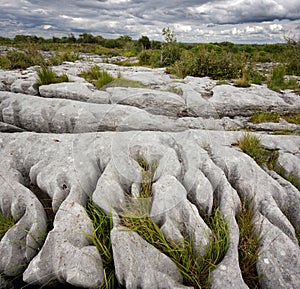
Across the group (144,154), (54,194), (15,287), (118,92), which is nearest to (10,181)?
(54,194)

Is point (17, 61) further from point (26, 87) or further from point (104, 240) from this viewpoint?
point (104, 240)

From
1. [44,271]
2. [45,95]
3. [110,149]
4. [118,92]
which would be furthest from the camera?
[45,95]

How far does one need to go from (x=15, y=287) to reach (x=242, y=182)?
3.70m

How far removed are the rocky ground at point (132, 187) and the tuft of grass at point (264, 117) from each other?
83 centimetres

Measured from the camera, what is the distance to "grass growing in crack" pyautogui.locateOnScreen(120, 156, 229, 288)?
254 centimetres

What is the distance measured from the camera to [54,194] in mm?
3367

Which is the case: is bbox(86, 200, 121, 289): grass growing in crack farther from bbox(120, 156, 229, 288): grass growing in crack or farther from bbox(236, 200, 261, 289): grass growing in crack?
bbox(236, 200, 261, 289): grass growing in crack

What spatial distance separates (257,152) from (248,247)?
218 cm

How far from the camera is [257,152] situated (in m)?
4.44

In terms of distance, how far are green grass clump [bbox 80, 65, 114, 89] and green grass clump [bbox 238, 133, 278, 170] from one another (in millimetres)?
5324

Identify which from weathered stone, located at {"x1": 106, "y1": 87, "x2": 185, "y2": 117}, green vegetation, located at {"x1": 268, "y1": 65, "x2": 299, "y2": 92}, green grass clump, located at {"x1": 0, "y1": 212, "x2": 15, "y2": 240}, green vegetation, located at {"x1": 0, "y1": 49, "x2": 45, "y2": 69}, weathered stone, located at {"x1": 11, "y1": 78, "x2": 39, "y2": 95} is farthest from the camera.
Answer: green vegetation, located at {"x1": 0, "y1": 49, "x2": 45, "y2": 69}

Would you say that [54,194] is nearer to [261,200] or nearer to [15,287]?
[15,287]

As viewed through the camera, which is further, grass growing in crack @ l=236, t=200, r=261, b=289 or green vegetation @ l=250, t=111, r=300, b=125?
green vegetation @ l=250, t=111, r=300, b=125

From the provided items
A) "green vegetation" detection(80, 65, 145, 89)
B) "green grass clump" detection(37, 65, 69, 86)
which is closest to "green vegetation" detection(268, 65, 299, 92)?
"green vegetation" detection(80, 65, 145, 89)
